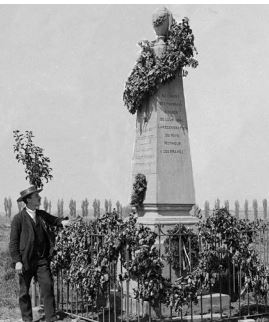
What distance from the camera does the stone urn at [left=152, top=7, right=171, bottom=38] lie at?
10727mm

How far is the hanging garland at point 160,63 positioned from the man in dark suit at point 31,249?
380 centimetres

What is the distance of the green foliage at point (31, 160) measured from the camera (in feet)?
31.9

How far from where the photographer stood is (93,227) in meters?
9.02

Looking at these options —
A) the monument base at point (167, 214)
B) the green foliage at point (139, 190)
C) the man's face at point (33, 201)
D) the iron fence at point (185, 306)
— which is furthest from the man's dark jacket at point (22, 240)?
the green foliage at point (139, 190)

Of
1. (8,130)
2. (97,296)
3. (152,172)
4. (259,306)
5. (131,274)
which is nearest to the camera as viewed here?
(131,274)

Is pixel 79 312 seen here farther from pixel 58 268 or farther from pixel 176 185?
pixel 176 185

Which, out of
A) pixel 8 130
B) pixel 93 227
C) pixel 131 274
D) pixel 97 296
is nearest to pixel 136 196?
pixel 93 227

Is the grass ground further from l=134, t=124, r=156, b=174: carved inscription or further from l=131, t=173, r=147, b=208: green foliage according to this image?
l=134, t=124, r=156, b=174: carved inscription

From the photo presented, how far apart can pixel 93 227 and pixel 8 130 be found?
6549 cm

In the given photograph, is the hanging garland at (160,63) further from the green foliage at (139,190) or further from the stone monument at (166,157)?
Result: the green foliage at (139,190)

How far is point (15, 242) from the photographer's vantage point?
7246 millimetres

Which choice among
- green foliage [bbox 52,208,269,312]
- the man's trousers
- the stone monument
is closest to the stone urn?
the stone monument

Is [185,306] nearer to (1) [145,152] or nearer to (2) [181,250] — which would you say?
(2) [181,250]

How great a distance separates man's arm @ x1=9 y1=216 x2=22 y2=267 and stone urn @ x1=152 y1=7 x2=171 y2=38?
5.19 metres
